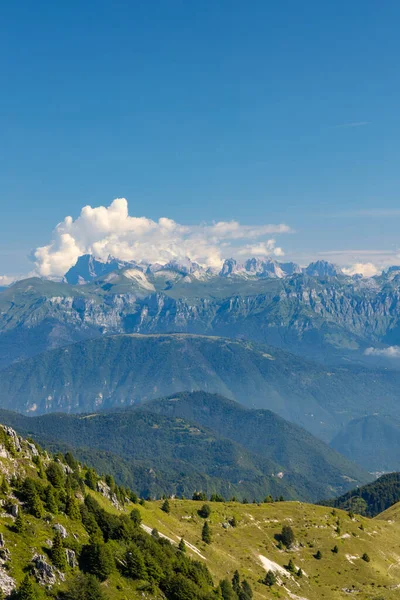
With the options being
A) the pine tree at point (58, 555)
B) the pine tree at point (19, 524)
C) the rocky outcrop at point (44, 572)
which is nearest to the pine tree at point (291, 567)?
the pine tree at point (58, 555)

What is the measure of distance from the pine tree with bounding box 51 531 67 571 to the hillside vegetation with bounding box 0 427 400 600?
222 mm

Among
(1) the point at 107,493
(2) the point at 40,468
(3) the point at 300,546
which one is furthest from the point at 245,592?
(2) the point at 40,468

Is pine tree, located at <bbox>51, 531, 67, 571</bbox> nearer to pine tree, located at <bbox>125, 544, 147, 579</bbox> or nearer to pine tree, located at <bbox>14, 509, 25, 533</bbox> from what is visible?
pine tree, located at <bbox>14, 509, 25, 533</bbox>

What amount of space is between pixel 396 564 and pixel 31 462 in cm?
11306

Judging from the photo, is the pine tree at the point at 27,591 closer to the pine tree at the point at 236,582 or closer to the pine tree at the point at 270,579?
the pine tree at the point at 236,582

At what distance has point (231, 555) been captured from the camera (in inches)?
5871

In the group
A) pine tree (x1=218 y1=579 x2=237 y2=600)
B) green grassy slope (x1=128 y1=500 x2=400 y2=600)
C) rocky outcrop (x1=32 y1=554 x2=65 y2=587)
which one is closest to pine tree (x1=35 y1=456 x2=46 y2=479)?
rocky outcrop (x1=32 y1=554 x2=65 y2=587)

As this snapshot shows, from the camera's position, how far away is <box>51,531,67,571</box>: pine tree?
3605 inches

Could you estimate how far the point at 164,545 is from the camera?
121938 mm

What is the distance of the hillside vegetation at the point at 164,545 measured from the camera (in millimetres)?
92375

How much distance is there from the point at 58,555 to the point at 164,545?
116ft

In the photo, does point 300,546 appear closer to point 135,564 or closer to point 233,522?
point 233,522

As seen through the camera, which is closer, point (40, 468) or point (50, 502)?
point (50, 502)

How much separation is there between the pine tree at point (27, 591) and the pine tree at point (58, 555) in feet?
30.0
